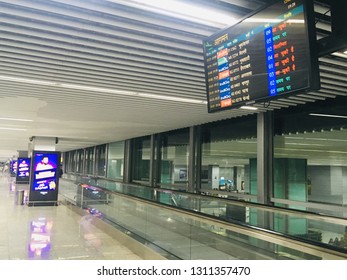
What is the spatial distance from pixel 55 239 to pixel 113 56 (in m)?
4.23

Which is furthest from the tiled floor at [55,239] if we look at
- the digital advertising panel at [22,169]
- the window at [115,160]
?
the digital advertising panel at [22,169]

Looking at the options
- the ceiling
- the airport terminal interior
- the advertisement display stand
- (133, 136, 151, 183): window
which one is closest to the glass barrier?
the airport terminal interior

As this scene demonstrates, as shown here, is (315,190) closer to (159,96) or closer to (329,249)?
(159,96)

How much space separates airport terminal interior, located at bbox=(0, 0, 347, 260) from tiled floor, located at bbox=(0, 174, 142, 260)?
1.5 inches

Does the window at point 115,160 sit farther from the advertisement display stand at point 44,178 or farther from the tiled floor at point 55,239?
the tiled floor at point 55,239

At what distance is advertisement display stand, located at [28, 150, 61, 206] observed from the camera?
11.8m

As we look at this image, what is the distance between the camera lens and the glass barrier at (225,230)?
309cm

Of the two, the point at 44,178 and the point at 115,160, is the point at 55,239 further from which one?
the point at 115,160

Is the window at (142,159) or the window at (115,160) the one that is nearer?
the window at (142,159)

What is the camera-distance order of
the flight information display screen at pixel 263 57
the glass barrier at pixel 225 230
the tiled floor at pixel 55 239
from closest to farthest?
the flight information display screen at pixel 263 57 < the glass barrier at pixel 225 230 < the tiled floor at pixel 55 239

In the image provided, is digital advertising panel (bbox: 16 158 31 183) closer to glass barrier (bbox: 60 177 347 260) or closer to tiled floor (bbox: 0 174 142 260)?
tiled floor (bbox: 0 174 142 260)

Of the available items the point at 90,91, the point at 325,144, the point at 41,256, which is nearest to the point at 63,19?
the point at 90,91

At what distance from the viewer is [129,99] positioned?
634cm

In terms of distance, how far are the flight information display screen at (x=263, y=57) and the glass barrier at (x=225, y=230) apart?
4.24ft
